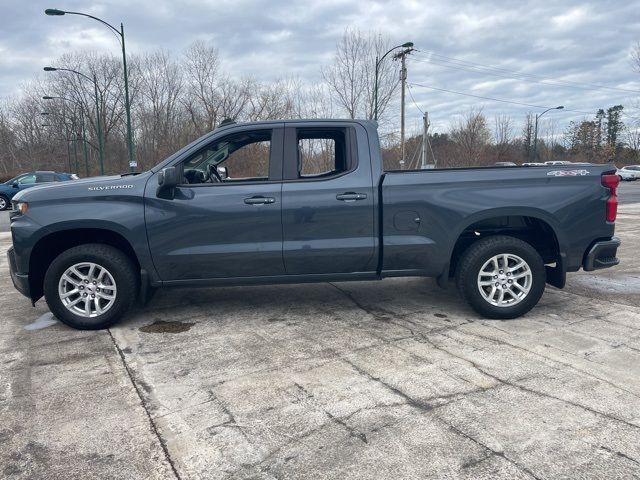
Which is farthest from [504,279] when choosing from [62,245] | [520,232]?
[62,245]

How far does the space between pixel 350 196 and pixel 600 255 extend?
2.48 meters

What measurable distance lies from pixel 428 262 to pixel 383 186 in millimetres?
852

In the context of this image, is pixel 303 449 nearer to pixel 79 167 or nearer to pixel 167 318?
pixel 167 318

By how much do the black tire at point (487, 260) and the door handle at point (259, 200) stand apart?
194 centimetres

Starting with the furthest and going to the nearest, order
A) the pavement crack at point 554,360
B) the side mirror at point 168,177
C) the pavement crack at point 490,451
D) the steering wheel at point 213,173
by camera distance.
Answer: the steering wheel at point 213,173
the side mirror at point 168,177
the pavement crack at point 554,360
the pavement crack at point 490,451

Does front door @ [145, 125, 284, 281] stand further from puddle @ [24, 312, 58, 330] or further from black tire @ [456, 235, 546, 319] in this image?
black tire @ [456, 235, 546, 319]

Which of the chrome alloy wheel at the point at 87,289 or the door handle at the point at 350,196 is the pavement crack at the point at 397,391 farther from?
the chrome alloy wheel at the point at 87,289

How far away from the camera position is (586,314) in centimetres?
492

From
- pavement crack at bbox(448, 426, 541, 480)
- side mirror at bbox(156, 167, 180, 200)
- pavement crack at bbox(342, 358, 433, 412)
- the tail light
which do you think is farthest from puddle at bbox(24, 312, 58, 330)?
the tail light

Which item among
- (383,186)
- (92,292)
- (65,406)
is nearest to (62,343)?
(92,292)

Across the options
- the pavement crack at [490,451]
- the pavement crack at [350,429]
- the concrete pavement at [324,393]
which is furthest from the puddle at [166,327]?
the pavement crack at [490,451]

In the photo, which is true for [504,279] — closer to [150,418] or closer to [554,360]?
[554,360]

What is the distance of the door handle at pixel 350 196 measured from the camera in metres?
4.50

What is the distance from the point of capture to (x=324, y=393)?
3.25 m
